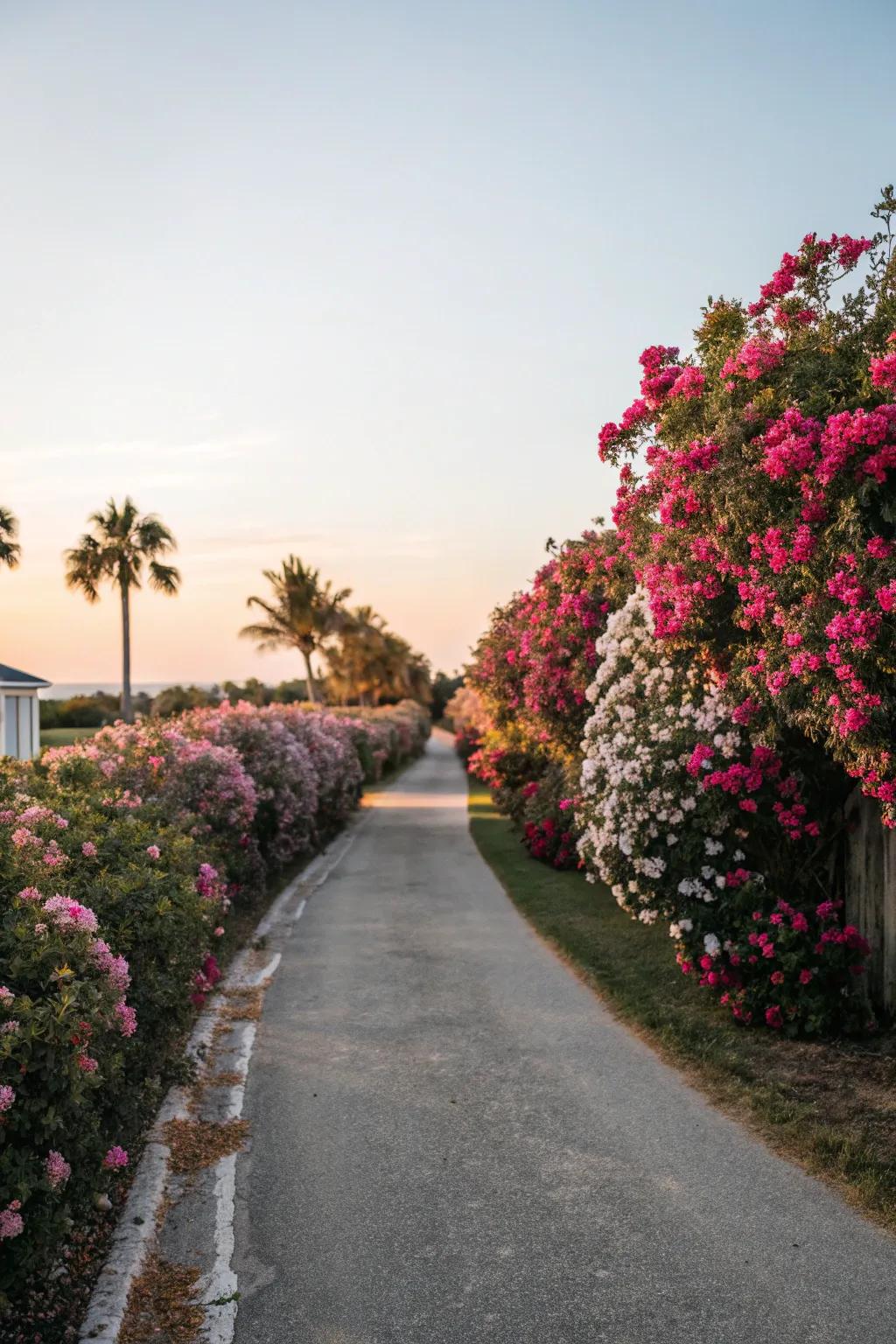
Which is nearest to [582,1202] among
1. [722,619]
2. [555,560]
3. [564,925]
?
[722,619]

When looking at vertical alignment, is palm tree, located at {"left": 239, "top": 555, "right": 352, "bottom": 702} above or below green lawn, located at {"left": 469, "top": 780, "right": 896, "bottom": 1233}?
above

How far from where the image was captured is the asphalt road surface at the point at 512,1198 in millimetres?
3994

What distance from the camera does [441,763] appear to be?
54469 millimetres

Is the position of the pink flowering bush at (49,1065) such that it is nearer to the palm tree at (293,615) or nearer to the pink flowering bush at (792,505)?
the pink flowering bush at (792,505)

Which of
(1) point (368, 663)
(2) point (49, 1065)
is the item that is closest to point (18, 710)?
(2) point (49, 1065)

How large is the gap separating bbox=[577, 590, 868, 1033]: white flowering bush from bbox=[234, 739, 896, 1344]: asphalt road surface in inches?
39.6

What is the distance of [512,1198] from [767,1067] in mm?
2498

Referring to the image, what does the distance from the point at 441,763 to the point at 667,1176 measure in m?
49.4

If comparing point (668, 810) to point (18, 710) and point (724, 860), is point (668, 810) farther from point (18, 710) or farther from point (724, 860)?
point (18, 710)

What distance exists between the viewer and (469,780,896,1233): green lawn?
5.28 meters

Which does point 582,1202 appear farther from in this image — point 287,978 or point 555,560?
point 555,560

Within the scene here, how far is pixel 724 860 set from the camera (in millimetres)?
7770

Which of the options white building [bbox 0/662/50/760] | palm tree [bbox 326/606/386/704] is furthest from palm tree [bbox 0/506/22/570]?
palm tree [bbox 326/606/386/704]

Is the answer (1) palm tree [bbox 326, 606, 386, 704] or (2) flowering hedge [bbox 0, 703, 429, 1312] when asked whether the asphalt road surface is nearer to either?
(2) flowering hedge [bbox 0, 703, 429, 1312]
